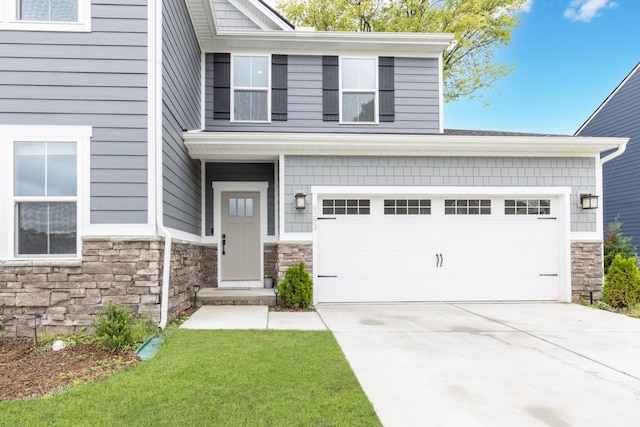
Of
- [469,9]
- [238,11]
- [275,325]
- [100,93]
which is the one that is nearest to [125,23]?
[100,93]

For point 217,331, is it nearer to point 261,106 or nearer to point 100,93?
point 100,93

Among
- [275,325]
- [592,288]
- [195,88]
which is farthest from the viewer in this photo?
[195,88]

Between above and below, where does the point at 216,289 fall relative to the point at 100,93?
below

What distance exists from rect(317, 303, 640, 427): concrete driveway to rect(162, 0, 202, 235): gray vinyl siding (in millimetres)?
2796

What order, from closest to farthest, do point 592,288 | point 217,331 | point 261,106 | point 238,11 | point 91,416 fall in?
1. point 91,416
2. point 217,331
3. point 592,288
4. point 261,106
5. point 238,11

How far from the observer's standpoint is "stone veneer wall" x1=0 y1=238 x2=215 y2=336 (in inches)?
196

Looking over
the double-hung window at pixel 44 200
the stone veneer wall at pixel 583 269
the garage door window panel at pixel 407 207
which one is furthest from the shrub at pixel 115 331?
the stone veneer wall at pixel 583 269

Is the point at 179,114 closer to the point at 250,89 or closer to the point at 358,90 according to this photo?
the point at 250,89

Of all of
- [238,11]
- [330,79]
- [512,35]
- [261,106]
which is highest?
[512,35]

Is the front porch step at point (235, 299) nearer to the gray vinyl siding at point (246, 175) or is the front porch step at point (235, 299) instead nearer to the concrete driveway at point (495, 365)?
the concrete driveway at point (495, 365)

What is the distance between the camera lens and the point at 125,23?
5.22 metres

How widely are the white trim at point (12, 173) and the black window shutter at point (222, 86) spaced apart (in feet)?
12.1

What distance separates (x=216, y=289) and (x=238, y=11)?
6363 millimetres

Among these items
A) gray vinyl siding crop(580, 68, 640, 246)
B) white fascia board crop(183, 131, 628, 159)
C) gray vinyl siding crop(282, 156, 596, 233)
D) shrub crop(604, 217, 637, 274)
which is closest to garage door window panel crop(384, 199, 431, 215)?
gray vinyl siding crop(282, 156, 596, 233)
